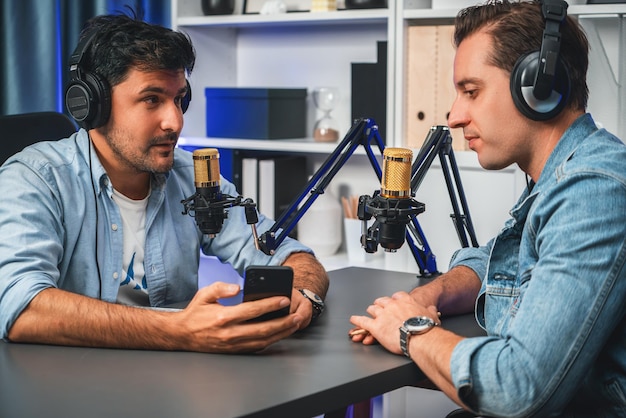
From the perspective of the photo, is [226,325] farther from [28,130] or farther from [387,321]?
[28,130]

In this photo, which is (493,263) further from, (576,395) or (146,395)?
(146,395)

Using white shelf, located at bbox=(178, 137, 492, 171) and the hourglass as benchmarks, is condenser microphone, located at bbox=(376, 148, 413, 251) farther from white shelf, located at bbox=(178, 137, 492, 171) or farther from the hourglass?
the hourglass

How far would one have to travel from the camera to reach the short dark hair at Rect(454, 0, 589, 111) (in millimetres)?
1325

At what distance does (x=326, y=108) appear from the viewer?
300 cm

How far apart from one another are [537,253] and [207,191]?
596mm

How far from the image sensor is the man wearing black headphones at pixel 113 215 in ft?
4.58

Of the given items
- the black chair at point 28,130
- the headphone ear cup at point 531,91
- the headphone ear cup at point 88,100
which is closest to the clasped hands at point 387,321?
the headphone ear cup at point 531,91

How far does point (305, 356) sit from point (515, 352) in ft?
1.14

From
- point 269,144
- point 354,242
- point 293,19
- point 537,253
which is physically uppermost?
point 293,19

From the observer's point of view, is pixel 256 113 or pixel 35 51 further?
pixel 256 113

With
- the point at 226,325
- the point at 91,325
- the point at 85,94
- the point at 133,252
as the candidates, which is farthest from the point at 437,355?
the point at 85,94

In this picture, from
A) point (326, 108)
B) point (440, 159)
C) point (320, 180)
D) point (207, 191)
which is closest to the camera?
point (207, 191)

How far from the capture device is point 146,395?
113 cm

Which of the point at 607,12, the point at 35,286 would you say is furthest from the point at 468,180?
the point at 35,286
